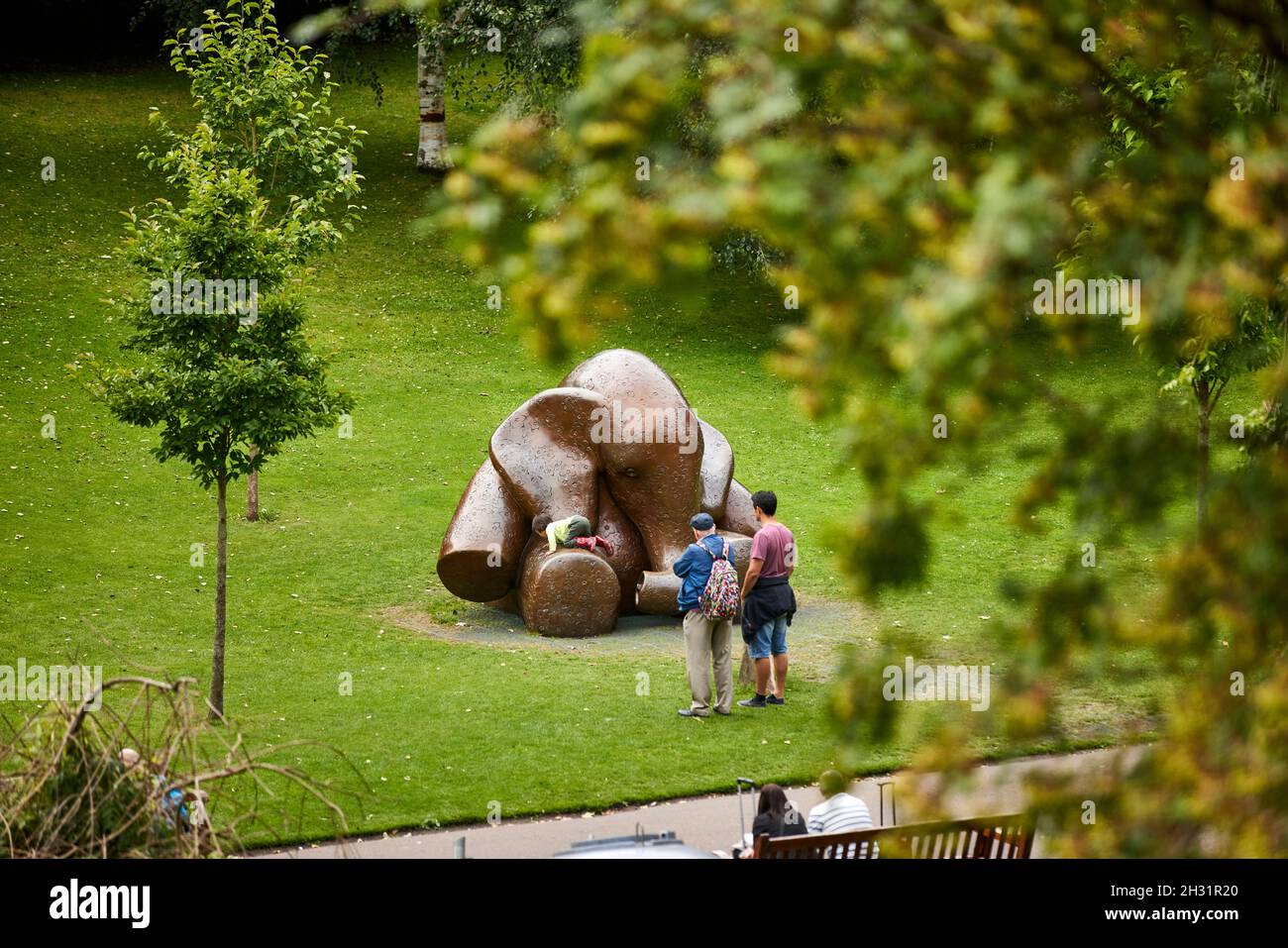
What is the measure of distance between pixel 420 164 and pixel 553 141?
1345 inches

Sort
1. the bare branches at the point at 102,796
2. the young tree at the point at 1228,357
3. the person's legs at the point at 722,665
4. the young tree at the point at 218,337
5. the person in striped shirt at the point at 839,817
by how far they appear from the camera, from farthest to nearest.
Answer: the young tree at the point at 1228,357, the person's legs at the point at 722,665, the young tree at the point at 218,337, the person in striped shirt at the point at 839,817, the bare branches at the point at 102,796

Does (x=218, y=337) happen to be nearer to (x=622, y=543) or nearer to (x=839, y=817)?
(x=622, y=543)

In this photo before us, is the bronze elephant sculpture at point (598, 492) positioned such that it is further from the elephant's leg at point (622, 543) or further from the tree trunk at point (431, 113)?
the tree trunk at point (431, 113)

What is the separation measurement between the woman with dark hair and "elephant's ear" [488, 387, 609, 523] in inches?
302

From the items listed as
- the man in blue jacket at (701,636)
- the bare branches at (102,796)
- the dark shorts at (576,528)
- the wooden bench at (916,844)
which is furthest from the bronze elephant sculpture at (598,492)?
the bare branches at (102,796)

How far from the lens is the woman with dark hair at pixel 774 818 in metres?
8.98

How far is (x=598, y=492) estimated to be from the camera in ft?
55.5

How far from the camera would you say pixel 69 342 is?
26.9m

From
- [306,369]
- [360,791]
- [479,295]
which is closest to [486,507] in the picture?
[306,369]

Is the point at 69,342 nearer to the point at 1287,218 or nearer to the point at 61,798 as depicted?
the point at 61,798
